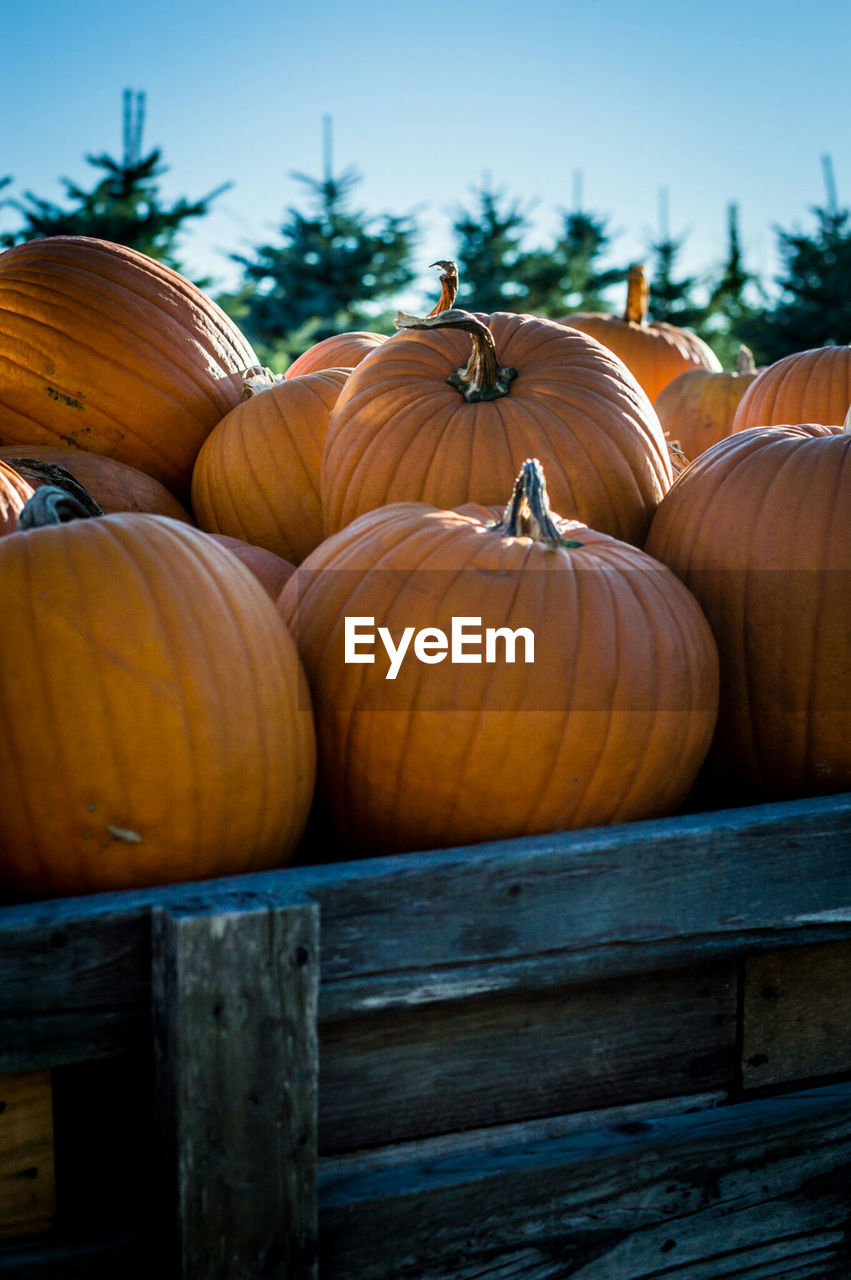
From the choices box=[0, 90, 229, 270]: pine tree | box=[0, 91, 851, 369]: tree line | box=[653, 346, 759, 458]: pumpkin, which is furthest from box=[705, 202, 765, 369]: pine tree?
box=[653, 346, 759, 458]: pumpkin

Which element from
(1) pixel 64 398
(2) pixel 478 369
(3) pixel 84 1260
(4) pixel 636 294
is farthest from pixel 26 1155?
(4) pixel 636 294

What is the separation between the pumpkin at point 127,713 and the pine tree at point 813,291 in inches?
606

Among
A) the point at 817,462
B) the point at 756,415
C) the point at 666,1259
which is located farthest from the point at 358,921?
the point at 756,415

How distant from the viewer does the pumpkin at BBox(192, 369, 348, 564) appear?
80.7 inches

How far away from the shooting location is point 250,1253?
1.01 metres

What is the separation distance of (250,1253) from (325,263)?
1488 centimetres

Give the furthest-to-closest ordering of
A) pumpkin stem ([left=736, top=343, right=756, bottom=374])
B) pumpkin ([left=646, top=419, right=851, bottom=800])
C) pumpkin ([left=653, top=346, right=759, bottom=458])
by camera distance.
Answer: pumpkin stem ([left=736, top=343, right=756, bottom=374]) < pumpkin ([left=653, top=346, right=759, bottom=458]) < pumpkin ([left=646, top=419, right=851, bottom=800])

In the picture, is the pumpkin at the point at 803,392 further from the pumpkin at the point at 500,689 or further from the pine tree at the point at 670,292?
the pine tree at the point at 670,292

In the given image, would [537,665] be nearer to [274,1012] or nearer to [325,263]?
[274,1012]

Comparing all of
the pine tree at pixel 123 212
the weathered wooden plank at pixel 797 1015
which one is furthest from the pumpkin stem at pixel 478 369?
the pine tree at pixel 123 212

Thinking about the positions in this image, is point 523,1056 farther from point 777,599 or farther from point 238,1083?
point 777,599

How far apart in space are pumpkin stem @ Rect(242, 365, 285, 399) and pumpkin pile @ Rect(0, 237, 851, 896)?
16 mm

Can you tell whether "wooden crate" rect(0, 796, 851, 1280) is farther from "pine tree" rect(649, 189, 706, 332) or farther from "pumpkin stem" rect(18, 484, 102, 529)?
"pine tree" rect(649, 189, 706, 332)

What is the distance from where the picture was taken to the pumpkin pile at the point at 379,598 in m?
1.19
